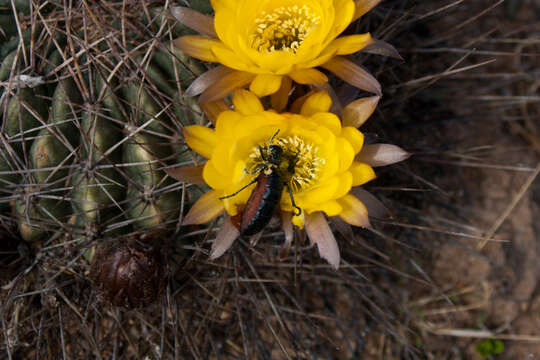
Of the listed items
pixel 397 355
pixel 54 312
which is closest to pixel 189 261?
pixel 54 312

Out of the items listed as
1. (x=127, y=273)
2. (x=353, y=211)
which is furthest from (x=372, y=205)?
(x=127, y=273)

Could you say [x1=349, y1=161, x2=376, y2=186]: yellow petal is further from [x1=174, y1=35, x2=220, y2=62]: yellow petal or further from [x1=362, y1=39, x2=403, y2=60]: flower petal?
[x1=174, y1=35, x2=220, y2=62]: yellow petal

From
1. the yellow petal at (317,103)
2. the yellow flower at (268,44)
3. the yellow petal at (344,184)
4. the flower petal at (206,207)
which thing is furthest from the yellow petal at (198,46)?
the yellow petal at (344,184)

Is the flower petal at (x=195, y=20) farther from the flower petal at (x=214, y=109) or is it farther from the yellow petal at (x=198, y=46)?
the flower petal at (x=214, y=109)

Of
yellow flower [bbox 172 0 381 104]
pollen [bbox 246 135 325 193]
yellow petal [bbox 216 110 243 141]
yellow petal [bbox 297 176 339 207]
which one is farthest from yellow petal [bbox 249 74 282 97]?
yellow petal [bbox 297 176 339 207]

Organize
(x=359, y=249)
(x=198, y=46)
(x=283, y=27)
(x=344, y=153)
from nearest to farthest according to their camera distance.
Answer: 1. (x=344, y=153)
2. (x=198, y=46)
3. (x=283, y=27)
4. (x=359, y=249)

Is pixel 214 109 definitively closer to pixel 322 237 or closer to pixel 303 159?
pixel 303 159
